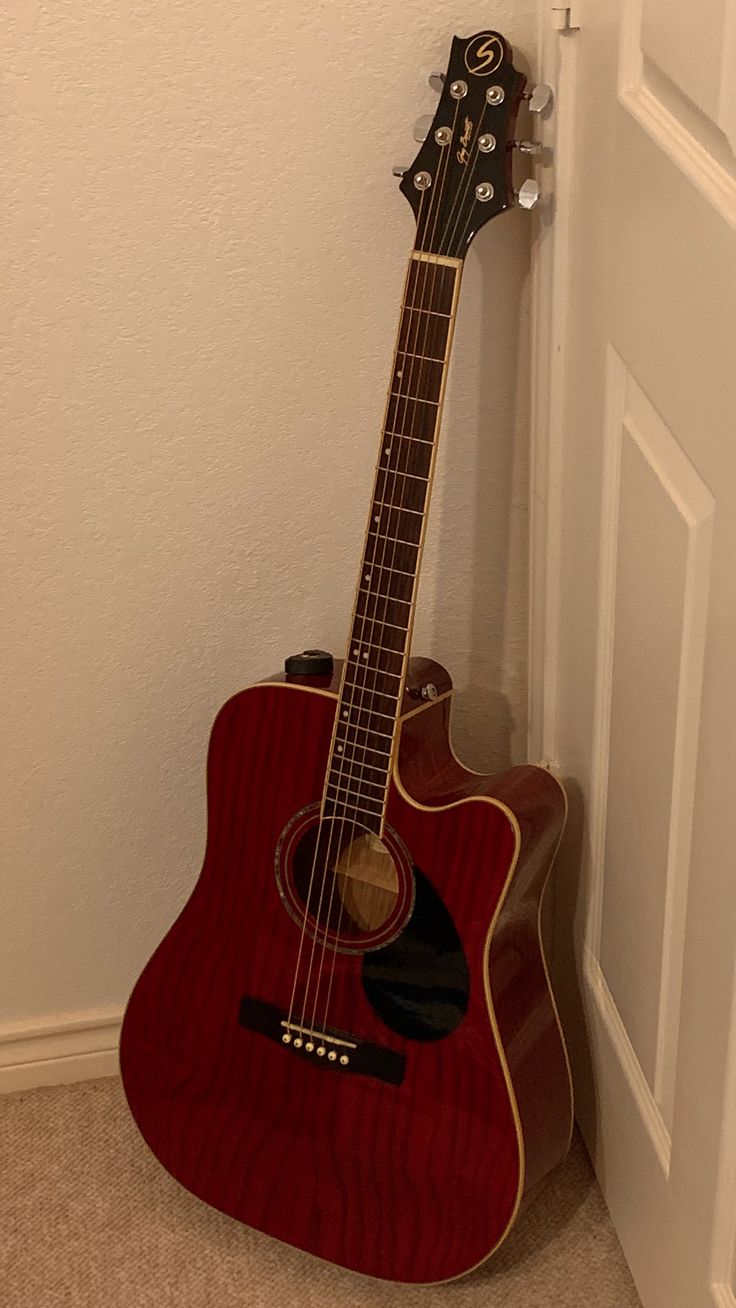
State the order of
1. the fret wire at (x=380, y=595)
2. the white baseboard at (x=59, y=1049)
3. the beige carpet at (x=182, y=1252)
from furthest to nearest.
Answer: the white baseboard at (x=59, y=1049) < the beige carpet at (x=182, y=1252) < the fret wire at (x=380, y=595)

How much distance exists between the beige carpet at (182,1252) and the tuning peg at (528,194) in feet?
3.12

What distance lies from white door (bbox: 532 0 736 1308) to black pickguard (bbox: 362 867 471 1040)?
158 millimetres

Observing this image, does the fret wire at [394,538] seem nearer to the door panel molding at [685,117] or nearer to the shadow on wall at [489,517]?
the shadow on wall at [489,517]

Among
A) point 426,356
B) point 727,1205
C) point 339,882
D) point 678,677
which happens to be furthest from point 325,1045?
point 426,356

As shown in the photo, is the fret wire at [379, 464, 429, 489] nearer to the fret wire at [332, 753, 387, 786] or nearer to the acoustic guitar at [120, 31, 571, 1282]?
the acoustic guitar at [120, 31, 571, 1282]

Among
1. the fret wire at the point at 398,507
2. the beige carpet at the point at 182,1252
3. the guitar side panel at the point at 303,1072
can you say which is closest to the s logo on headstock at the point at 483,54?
the fret wire at the point at 398,507

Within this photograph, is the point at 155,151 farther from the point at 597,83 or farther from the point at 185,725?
the point at 185,725

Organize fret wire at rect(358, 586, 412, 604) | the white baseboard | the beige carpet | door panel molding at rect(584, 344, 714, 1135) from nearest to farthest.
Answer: door panel molding at rect(584, 344, 714, 1135) → fret wire at rect(358, 586, 412, 604) → the beige carpet → the white baseboard

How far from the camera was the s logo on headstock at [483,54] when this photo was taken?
106 cm

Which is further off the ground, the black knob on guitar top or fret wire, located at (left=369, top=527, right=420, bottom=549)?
fret wire, located at (left=369, top=527, right=420, bottom=549)

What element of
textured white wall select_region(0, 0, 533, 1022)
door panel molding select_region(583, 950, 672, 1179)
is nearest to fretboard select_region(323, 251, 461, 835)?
textured white wall select_region(0, 0, 533, 1022)

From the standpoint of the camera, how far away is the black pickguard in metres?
1.19

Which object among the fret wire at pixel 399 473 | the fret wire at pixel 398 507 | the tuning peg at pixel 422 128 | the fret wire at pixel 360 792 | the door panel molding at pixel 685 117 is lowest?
the fret wire at pixel 360 792

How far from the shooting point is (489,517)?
1.34 m
